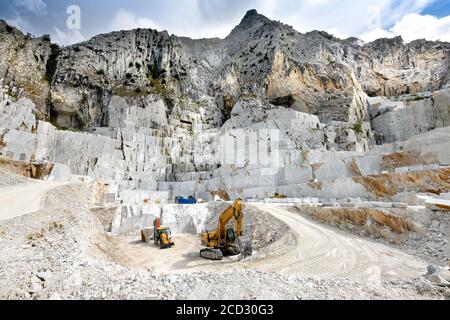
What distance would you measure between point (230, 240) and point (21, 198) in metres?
12.0

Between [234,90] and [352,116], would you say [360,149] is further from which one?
[234,90]

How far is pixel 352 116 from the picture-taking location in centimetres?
4675

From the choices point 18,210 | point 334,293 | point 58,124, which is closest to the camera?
point 334,293

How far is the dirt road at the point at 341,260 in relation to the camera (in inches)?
310

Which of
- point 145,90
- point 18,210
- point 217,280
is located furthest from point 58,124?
point 217,280

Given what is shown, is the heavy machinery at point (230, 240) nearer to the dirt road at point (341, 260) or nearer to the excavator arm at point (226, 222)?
the excavator arm at point (226, 222)

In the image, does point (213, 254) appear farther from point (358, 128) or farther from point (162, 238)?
point (358, 128)

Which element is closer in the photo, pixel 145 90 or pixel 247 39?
pixel 145 90

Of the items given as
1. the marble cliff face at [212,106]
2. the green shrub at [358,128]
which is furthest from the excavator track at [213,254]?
the green shrub at [358,128]

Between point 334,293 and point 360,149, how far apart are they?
40.2 metres

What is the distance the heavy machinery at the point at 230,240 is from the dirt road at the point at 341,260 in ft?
4.00

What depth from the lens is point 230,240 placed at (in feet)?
39.8

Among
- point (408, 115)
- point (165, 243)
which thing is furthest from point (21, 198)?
point (408, 115)

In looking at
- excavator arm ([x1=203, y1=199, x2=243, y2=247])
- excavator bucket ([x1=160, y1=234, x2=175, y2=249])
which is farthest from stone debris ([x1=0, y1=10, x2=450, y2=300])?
excavator bucket ([x1=160, y1=234, x2=175, y2=249])
